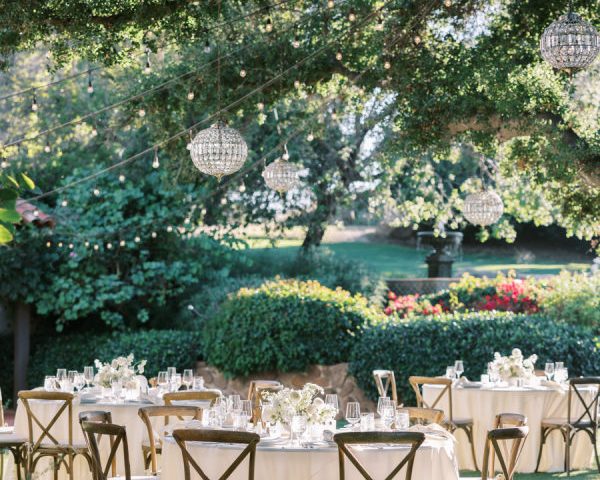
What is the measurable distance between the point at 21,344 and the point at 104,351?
1.19 metres

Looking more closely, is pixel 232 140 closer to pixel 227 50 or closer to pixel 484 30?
pixel 227 50

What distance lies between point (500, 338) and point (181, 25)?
545 cm

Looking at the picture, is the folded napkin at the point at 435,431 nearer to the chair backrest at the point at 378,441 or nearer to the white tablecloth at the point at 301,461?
the white tablecloth at the point at 301,461

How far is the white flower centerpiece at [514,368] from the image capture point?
956 centimetres

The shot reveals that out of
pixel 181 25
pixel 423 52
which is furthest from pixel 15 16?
pixel 423 52

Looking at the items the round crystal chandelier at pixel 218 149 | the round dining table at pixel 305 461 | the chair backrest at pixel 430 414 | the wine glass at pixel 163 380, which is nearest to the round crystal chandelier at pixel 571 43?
the round crystal chandelier at pixel 218 149

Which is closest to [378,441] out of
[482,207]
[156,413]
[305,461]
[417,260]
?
[305,461]

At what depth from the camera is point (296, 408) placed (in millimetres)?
6039

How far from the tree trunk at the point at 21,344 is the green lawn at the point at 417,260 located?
1307 cm

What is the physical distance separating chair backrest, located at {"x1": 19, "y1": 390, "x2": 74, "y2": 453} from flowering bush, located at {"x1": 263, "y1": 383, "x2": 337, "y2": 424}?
7.48 feet

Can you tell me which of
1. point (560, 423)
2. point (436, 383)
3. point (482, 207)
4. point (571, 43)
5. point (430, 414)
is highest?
point (571, 43)

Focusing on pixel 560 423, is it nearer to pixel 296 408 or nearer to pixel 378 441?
pixel 296 408

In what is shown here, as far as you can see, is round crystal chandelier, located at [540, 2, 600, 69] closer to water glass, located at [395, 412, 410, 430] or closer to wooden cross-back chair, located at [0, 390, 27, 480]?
water glass, located at [395, 412, 410, 430]

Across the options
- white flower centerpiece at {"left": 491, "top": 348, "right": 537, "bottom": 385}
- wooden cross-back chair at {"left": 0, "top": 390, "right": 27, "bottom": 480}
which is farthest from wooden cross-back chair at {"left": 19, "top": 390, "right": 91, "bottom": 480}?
white flower centerpiece at {"left": 491, "top": 348, "right": 537, "bottom": 385}
